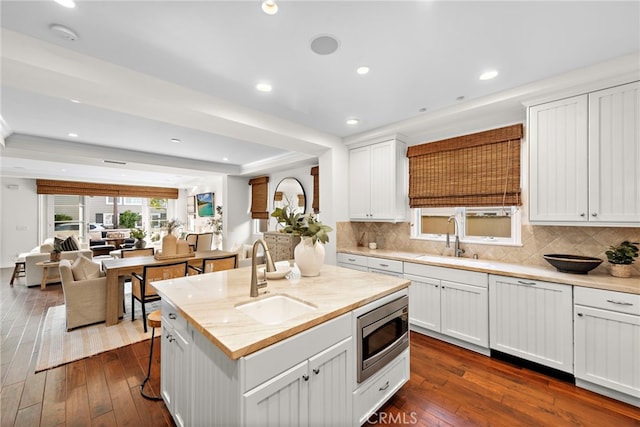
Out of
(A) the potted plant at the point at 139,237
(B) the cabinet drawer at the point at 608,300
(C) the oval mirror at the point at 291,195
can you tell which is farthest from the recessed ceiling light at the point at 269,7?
(A) the potted plant at the point at 139,237

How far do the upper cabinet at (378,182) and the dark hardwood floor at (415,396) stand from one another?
179 centimetres

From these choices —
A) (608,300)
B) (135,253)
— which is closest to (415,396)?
(608,300)

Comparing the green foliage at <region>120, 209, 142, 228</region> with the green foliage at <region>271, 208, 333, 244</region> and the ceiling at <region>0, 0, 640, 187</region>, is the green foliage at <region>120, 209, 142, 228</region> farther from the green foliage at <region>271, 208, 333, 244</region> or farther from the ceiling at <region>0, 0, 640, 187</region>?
the green foliage at <region>271, 208, 333, 244</region>

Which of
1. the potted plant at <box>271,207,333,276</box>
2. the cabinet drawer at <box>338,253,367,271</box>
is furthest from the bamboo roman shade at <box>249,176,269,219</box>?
the potted plant at <box>271,207,333,276</box>

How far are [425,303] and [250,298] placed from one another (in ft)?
7.28

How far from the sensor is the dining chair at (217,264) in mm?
3878

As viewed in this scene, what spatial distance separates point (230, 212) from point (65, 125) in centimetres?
361

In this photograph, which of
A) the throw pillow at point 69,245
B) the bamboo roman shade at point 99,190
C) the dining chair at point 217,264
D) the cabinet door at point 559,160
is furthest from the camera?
the bamboo roman shade at point 99,190

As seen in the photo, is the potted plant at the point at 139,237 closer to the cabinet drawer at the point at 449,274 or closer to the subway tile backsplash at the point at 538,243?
the subway tile backsplash at the point at 538,243

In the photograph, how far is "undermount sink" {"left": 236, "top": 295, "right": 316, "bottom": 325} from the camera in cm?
162

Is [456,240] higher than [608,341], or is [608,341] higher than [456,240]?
[456,240]

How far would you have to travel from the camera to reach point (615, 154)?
215 cm

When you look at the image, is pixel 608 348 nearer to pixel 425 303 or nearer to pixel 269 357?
pixel 425 303

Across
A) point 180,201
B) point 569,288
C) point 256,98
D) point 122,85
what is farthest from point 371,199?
point 180,201
